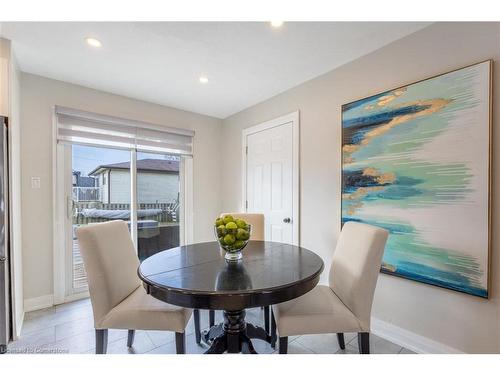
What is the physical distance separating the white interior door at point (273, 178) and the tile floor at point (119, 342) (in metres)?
1.09

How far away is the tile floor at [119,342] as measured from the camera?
1810 millimetres

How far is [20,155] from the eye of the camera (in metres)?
2.39

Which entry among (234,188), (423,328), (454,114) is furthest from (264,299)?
(234,188)

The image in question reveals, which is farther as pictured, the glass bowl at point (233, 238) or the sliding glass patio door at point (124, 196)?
the sliding glass patio door at point (124, 196)

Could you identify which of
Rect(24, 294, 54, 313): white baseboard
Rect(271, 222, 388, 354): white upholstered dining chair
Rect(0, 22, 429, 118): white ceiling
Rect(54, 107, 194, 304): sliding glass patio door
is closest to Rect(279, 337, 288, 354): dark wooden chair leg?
Rect(271, 222, 388, 354): white upholstered dining chair

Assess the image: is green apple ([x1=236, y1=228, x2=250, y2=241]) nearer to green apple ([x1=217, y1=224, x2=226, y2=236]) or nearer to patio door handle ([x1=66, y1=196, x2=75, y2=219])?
green apple ([x1=217, y1=224, x2=226, y2=236])

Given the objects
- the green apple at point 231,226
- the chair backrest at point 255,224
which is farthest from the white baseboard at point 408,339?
the green apple at point 231,226

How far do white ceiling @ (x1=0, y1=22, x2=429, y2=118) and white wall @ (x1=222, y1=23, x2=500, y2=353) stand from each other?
0.13 metres

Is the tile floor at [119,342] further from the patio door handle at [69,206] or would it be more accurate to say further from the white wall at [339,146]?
the patio door handle at [69,206]

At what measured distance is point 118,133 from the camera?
9.75ft

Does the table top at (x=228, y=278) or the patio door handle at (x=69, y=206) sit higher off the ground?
the patio door handle at (x=69, y=206)

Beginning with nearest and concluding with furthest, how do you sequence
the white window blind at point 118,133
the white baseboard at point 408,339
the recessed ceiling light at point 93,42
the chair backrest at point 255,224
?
1. the white baseboard at point 408,339
2. the recessed ceiling light at point 93,42
3. the chair backrest at point 255,224
4. the white window blind at point 118,133

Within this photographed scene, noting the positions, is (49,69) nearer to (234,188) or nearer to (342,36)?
(234,188)
